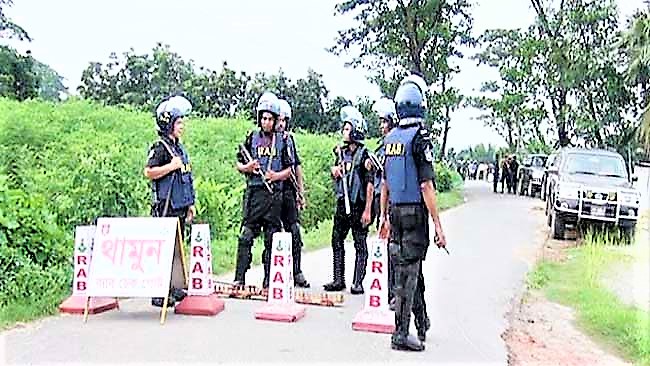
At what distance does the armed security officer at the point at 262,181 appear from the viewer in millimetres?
8117

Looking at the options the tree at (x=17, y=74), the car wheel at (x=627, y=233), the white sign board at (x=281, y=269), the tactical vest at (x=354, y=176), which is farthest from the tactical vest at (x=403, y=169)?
the tree at (x=17, y=74)

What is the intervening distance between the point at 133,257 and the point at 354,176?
2.55m

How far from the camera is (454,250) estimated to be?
529 inches

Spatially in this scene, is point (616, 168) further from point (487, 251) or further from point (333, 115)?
point (333, 115)

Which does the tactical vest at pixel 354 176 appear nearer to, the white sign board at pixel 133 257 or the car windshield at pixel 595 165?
the white sign board at pixel 133 257

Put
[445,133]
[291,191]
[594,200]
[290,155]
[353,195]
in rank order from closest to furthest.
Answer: [290,155] < [291,191] < [353,195] < [594,200] < [445,133]

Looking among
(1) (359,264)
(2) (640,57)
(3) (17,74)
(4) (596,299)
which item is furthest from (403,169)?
(3) (17,74)

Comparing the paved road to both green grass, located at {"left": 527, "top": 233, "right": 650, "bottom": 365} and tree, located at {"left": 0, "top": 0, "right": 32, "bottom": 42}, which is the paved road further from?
tree, located at {"left": 0, "top": 0, "right": 32, "bottom": 42}

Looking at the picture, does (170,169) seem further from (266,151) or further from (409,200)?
(409,200)

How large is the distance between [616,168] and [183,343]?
13833 millimetres

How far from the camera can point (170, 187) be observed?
294 inches

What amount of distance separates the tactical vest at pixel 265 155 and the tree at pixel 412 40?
26.5 meters

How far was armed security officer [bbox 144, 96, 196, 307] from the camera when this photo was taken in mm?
7359

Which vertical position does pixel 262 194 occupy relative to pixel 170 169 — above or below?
below
